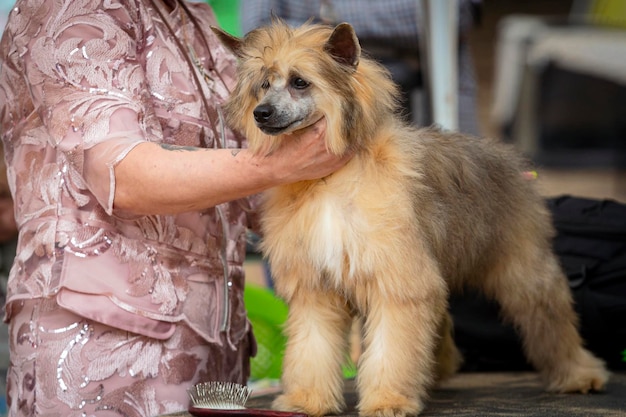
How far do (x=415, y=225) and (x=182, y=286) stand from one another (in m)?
0.63

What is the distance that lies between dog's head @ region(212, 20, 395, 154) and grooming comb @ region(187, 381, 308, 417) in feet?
1.90

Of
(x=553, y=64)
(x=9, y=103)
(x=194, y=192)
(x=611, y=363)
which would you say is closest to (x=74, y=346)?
(x=194, y=192)

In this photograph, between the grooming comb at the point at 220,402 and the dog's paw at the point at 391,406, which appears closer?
the grooming comb at the point at 220,402

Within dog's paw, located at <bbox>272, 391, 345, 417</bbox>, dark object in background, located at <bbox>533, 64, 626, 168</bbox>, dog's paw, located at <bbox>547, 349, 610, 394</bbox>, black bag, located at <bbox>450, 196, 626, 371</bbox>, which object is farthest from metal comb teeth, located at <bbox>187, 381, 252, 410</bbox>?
dark object in background, located at <bbox>533, 64, 626, 168</bbox>

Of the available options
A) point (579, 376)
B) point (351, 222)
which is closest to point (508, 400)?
point (579, 376)

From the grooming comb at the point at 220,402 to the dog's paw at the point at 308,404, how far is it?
130mm

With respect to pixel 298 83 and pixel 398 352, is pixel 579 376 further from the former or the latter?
pixel 298 83

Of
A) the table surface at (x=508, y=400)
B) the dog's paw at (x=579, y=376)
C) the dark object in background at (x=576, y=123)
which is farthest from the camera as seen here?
the dark object in background at (x=576, y=123)

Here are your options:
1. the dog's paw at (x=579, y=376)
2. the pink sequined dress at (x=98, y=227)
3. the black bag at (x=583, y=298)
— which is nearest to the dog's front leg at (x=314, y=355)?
the pink sequined dress at (x=98, y=227)

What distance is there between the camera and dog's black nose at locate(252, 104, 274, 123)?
2025mm

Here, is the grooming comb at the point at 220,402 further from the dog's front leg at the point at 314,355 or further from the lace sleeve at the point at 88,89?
the lace sleeve at the point at 88,89

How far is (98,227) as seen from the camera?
222 centimetres

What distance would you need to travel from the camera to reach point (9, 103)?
2291mm

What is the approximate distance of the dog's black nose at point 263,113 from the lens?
79.7 inches
